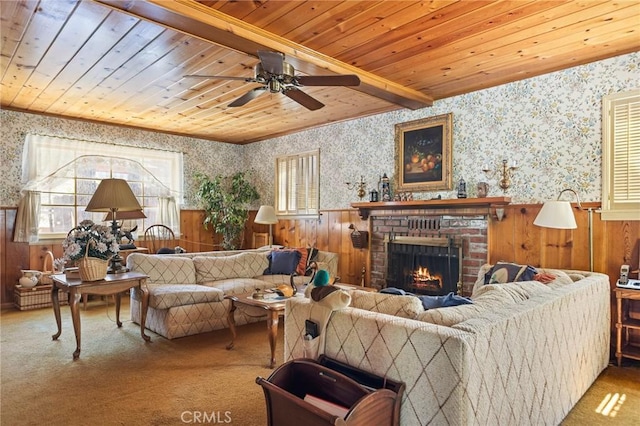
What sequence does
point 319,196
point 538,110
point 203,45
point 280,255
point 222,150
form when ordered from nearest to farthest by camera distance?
1. point 203,45
2. point 538,110
3. point 280,255
4. point 319,196
5. point 222,150

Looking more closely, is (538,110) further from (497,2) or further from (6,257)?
(6,257)

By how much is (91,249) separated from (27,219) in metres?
2.69

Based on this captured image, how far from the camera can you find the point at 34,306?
516 centimetres

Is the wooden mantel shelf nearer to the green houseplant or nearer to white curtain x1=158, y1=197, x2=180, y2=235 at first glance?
the green houseplant

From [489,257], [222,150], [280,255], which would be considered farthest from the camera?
[222,150]

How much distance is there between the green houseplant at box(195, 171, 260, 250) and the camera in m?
6.86

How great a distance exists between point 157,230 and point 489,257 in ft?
16.8

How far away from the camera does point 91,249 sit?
3516 millimetres

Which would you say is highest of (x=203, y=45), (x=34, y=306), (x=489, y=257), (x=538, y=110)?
(x=203, y=45)

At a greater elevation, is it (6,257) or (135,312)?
(6,257)

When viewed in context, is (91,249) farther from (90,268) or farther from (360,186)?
(360,186)

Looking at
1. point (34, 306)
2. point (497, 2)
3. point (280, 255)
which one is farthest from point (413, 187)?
point (34, 306)

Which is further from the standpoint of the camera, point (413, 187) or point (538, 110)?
point (413, 187)

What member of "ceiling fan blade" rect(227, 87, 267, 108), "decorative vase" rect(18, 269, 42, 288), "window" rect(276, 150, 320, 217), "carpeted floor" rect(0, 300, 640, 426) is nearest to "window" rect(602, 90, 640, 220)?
"carpeted floor" rect(0, 300, 640, 426)
